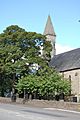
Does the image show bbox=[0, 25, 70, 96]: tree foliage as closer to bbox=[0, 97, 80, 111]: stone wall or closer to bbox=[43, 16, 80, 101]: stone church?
bbox=[0, 97, 80, 111]: stone wall

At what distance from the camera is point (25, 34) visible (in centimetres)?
5847

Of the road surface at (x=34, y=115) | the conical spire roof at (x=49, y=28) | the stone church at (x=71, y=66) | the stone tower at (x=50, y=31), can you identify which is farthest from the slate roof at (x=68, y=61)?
the road surface at (x=34, y=115)

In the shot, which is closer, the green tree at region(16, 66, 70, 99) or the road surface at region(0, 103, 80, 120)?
the road surface at region(0, 103, 80, 120)

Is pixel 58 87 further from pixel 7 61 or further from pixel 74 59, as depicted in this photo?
pixel 74 59

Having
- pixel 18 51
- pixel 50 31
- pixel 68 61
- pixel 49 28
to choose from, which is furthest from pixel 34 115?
pixel 49 28

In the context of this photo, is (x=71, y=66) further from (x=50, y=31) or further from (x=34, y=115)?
(x=34, y=115)

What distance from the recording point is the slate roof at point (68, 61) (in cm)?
6756

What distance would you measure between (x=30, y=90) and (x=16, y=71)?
5836 mm

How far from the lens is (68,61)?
236ft

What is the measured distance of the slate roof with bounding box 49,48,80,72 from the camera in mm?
67562

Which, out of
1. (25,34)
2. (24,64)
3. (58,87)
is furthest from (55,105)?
(25,34)

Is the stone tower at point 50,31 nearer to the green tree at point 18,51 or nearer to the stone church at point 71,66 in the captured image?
the stone church at point 71,66

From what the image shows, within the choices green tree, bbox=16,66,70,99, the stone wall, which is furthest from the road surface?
green tree, bbox=16,66,70,99

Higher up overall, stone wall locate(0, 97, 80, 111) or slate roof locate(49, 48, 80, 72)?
slate roof locate(49, 48, 80, 72)
